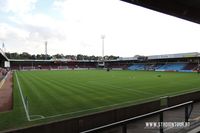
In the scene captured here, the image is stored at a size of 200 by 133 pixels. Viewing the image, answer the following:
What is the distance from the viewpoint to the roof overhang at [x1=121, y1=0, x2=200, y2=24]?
24.1ft

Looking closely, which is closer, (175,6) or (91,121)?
(91,121)

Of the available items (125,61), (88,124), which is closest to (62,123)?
(88,124)

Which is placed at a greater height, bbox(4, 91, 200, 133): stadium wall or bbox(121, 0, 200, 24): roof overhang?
bbox(121, 0, 200, 24): roof overhang

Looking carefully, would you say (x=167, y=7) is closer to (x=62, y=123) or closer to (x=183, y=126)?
(x=183, y=126)

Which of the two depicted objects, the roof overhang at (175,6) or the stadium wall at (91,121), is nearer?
the stadium wall at (91,121)

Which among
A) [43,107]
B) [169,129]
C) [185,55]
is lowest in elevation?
[43,107]

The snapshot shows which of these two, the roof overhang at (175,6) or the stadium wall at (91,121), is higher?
the roof overhang at (175,6)

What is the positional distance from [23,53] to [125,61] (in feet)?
258

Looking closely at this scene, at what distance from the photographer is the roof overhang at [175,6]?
733 centimetres

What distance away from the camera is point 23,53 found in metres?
130

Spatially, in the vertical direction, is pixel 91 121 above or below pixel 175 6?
below

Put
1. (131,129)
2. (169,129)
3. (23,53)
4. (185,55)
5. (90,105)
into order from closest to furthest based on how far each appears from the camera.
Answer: (169,129) → (131,129) → (90,105) → (185,55) → (23,53)

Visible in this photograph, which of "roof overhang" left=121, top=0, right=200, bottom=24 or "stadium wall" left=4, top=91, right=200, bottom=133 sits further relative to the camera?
"roof overhang" left=121, top=0, right=200, bottom=24

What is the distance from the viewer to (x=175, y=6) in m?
8.02
